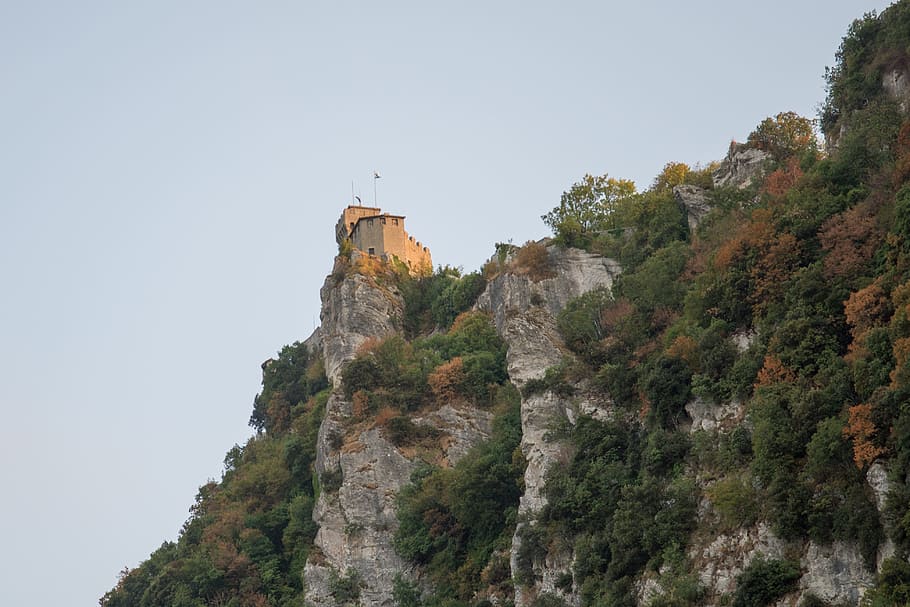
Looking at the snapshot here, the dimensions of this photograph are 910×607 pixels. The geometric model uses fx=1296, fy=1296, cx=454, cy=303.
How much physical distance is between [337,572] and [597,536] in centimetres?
Result: 1701

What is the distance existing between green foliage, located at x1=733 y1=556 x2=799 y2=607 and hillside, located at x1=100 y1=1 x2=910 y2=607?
0.07 meters

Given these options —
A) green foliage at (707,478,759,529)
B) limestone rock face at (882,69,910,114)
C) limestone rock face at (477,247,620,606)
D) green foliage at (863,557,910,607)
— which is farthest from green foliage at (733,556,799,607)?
limestone rock face at (882,69,910,114)

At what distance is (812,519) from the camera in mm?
34250

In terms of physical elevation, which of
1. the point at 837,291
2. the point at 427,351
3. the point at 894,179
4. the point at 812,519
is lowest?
the point at 812,519

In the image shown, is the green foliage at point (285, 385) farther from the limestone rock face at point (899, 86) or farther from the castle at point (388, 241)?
the limestone rock face at point (899, 86)

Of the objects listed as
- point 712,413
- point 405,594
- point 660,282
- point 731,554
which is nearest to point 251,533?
point 405,594

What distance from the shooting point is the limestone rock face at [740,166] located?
192ft

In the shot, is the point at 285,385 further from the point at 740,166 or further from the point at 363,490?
the point at 740,166

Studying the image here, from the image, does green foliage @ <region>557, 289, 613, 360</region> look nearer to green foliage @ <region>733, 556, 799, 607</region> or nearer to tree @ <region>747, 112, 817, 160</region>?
tree @ <region>747, 112, 817, 160</region>

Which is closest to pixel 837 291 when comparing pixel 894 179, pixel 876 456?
pixel 894 179

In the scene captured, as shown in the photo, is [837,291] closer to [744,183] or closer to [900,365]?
[900,365]

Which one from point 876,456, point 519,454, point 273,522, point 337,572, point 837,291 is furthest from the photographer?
point 273,522

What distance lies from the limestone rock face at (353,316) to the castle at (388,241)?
14.7ft

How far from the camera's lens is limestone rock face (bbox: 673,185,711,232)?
56.7 m
